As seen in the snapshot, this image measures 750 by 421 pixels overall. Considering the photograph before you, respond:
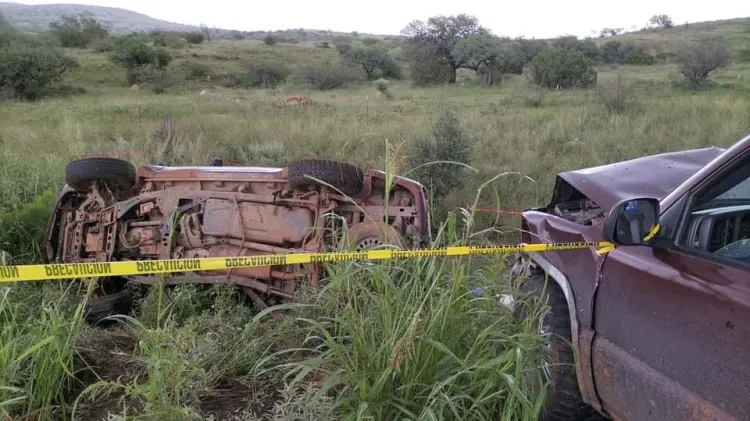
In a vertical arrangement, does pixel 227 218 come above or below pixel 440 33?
below

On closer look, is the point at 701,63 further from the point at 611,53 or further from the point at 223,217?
the point at 223,217

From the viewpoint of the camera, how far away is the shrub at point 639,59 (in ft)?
126

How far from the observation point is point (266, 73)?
35375 millimetres

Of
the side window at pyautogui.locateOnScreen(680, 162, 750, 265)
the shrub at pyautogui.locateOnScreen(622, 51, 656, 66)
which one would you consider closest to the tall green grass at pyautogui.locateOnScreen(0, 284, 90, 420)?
the side window at pyautogui.locateOnScreen(680, 162, 750, 265)

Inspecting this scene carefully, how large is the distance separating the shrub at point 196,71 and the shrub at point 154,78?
2539 millimetres

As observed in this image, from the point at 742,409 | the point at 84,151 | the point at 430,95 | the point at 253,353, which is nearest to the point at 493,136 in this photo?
the point at 84,151

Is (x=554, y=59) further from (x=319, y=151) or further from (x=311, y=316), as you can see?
(x=311, y=316)

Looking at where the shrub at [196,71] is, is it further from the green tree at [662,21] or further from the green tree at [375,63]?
the green tree at [662,21]

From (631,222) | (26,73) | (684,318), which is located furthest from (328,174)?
(26,73)

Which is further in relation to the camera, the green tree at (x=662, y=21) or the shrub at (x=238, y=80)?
the green tree at (x=662, y=21)

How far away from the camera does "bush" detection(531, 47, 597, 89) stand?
23.7 m

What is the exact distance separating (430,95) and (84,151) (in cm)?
1621

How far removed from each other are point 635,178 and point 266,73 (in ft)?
111


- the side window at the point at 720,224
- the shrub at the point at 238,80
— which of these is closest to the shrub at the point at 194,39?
the shrub at the point at 238,80
